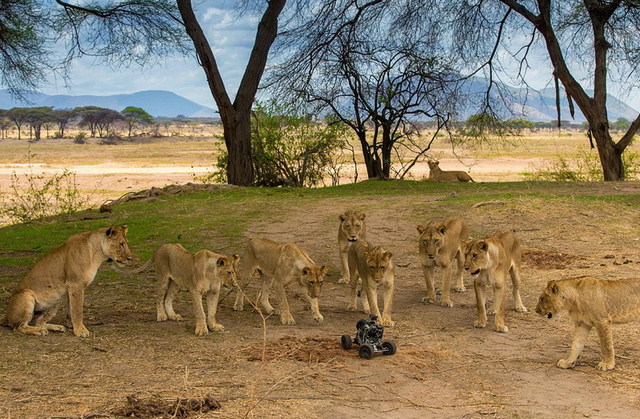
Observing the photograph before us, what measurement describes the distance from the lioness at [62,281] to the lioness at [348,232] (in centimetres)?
321

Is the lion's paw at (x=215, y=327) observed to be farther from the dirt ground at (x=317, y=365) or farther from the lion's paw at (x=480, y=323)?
the lion's paw at (x=480, y=323)

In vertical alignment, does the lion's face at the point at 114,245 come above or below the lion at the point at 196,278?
above

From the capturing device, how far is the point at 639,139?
70.9 meters

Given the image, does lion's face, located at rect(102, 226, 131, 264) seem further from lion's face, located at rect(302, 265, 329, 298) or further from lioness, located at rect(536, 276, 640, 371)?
lioness, located at rect(536, 276, 640, 371)

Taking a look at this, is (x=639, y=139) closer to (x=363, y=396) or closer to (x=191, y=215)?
(x=191, y=215)

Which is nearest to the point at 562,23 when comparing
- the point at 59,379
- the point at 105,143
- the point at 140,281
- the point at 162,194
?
the point at 162,194

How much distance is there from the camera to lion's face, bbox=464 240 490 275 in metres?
8.41

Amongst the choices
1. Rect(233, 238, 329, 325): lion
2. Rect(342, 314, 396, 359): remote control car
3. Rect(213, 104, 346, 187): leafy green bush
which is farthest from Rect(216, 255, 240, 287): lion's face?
Rect(213, 104, 346, 187): leafy green bush

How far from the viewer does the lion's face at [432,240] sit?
968 cm

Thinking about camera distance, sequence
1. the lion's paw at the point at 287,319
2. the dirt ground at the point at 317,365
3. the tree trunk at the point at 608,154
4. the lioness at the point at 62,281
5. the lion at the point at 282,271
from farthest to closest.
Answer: the tree trunk at the point at 608,154
the lion's paw at the point at 287,319
the lion at the point at 282,271
the lioness at the point at 62,281
the dirt ground at the point at 317,365

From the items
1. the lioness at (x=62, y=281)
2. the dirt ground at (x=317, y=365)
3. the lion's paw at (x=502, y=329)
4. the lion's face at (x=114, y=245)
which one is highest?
the lion's face at (x=114, y=245)

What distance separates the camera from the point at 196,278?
8555 mm

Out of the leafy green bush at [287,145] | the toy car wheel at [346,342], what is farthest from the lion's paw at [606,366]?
the leafy green bush at [287,145]

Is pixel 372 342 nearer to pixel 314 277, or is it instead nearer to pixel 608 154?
pixel 314 277
